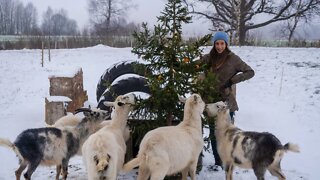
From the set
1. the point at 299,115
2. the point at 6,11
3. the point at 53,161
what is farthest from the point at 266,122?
the point at 6,11

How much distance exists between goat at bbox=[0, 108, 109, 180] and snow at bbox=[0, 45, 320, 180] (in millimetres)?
649

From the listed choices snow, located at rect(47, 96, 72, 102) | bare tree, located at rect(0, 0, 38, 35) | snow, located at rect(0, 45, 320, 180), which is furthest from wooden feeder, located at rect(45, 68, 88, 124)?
bare tree, located at rect(0, 0, 38, 35)

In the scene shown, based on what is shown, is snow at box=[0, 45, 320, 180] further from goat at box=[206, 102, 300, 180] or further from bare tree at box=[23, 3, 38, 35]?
bare tree at box=[23, 3, 38, 35]

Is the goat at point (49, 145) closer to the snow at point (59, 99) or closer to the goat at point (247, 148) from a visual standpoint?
the goat at point (247, 148)

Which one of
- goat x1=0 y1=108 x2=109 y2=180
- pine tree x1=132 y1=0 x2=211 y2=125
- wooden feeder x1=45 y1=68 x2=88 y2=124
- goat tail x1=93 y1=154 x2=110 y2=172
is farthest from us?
wooden feeder x1=45 y1=68 x2=88 y2=124

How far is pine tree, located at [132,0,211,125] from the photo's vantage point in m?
6.04

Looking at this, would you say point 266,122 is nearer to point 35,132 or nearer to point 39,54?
point 35,132

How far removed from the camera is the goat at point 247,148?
5469 mm

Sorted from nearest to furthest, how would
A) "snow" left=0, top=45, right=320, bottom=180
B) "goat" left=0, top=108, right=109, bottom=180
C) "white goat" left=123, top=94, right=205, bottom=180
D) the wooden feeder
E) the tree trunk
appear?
"white goat" left=123, top=94, right=205, bottom=180 → "goat" left=0, top=108, right=109, bottom=180 → "snow" left=0, top=45, right=320, bottom=180 → the wooden feeder → the tree trunk

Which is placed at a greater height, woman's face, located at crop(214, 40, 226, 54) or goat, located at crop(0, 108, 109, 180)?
woman's face, located at crop(214, 40, 226, 54)

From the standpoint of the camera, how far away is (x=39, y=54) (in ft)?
84.5

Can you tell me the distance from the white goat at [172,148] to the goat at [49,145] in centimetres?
164

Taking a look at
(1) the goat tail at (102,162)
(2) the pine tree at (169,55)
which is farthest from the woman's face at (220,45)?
(1) the goat tail at (102,162)

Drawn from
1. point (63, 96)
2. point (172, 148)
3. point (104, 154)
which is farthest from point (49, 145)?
point (63, 96)
